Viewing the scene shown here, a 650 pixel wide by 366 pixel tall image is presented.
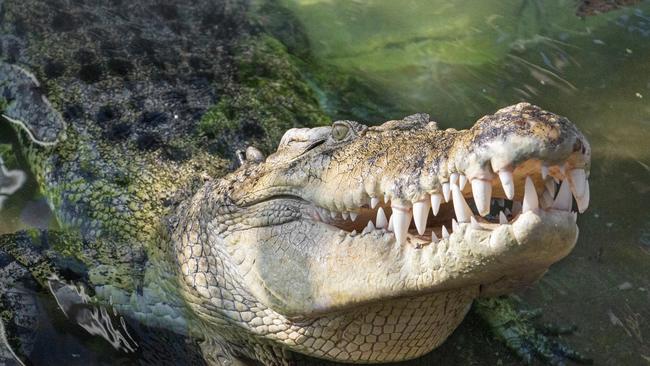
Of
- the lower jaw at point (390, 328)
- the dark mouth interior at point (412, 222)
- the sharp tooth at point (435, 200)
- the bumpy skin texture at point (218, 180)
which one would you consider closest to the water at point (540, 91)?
the bumpy skin texture at point (218, 180)

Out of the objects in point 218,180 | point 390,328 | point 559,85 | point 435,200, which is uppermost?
point 435,200

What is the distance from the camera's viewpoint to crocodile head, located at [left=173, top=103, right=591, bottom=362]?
95.8 inches

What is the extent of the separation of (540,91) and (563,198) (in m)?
4.11

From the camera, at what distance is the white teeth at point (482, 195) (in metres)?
2.44

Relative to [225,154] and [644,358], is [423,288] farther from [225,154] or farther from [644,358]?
[225,154]

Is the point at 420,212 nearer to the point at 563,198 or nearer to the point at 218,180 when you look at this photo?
the point at 563,198

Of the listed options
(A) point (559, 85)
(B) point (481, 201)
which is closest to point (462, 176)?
(B) point (481, 201)

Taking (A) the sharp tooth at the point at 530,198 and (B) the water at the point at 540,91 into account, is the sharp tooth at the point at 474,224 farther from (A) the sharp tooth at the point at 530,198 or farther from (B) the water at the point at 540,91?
(B) the water at the point at 540,91

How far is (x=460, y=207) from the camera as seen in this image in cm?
252

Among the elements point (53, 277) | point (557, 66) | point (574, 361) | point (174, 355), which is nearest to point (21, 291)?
point (53, 277)

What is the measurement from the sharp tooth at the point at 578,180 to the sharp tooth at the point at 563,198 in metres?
0.02

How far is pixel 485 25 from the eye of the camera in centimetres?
732

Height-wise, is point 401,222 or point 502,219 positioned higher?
point 502,219

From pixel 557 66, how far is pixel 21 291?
4605 millimetres
